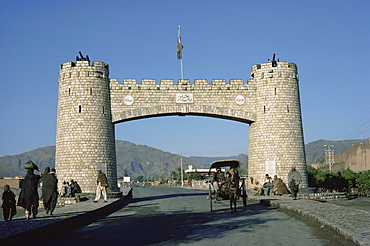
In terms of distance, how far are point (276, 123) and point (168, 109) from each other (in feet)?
23.2

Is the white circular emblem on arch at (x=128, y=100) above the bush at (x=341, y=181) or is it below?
above

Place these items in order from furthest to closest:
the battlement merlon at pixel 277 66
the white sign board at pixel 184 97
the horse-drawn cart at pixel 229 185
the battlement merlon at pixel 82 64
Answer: the battlement merlon at pixel 277 66, the white sign board at pixel 184 97, the battlement merlon at pixel 82 64, the horse-drawn cart at pixel 229 185

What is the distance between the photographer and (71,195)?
2509 centimetres

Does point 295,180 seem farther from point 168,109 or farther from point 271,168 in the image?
point 168,109

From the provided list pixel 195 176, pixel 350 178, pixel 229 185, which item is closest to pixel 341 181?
pixel 350 178

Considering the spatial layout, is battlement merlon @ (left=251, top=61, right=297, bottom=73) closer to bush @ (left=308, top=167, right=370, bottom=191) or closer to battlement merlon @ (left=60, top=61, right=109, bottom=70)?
bush @ (left=308, top=167, right=370, bottom=191)

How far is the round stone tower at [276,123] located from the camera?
29.4 meters

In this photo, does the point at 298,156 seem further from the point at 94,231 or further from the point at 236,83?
the point at 94,231

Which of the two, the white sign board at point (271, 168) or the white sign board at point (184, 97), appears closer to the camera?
the white sign board at point (184, 97)

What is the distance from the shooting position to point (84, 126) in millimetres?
27562

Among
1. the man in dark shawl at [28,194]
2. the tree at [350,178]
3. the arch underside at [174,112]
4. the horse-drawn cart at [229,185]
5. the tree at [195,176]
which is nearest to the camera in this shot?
the man in dark shawl at [28,194]

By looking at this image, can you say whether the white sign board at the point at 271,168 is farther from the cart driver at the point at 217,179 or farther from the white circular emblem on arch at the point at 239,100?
the cart driver at the point at 217,179

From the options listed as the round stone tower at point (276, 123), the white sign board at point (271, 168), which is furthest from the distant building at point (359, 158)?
the white sign board at point (271, 168)

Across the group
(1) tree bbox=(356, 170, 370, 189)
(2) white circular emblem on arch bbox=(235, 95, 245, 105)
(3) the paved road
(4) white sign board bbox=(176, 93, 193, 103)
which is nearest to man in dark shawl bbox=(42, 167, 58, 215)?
(3) the paved road
